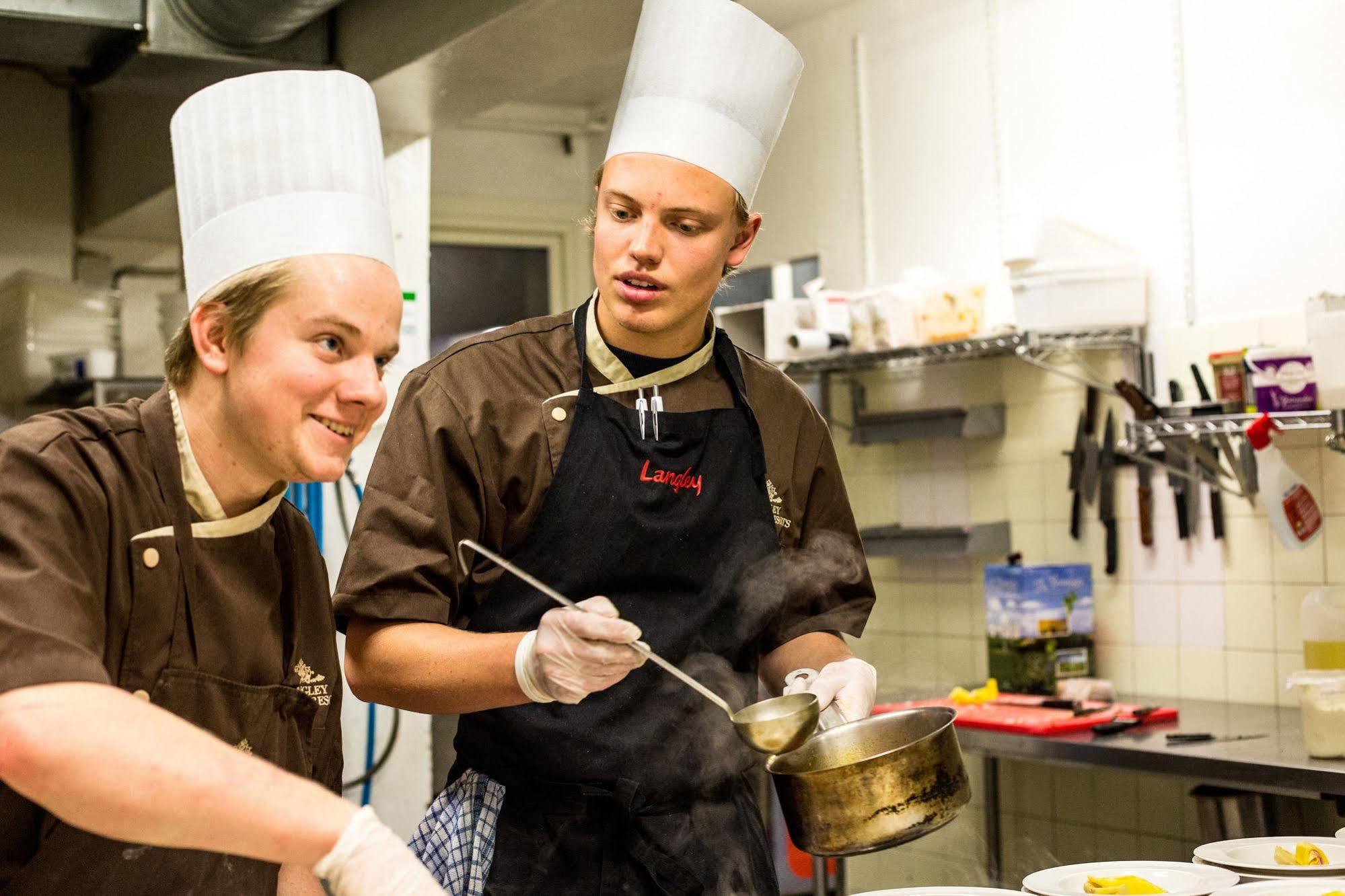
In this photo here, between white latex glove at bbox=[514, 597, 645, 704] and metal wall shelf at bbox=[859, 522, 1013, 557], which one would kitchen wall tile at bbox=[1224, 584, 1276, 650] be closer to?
metal wall shelf at bbox=[859, 522, 1013, 557]

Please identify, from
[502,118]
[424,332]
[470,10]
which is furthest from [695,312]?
[502,118]

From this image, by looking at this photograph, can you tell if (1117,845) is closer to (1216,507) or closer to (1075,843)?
(1075,843)

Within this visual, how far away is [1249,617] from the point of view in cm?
377

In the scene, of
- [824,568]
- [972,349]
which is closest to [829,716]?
[824,568]

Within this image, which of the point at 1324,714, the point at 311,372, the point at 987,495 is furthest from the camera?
the point at 987,495

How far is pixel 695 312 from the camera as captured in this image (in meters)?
1.92

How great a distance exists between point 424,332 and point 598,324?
2.21m

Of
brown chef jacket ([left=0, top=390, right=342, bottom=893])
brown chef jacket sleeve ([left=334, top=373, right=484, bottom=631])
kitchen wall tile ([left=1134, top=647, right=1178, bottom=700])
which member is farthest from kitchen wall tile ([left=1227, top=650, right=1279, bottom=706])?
brown chef jacket ([left=0, top=390, right=342, bottom=893])

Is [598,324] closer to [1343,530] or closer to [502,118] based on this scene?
[1343,530]

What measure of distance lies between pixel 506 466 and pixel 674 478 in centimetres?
24

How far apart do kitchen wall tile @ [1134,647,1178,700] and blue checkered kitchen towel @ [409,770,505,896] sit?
2.79 m

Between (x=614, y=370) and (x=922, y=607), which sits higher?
(x=614, y=370)

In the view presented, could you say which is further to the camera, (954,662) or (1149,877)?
(954,662)

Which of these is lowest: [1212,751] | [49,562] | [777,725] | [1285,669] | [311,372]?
[1212,751]
